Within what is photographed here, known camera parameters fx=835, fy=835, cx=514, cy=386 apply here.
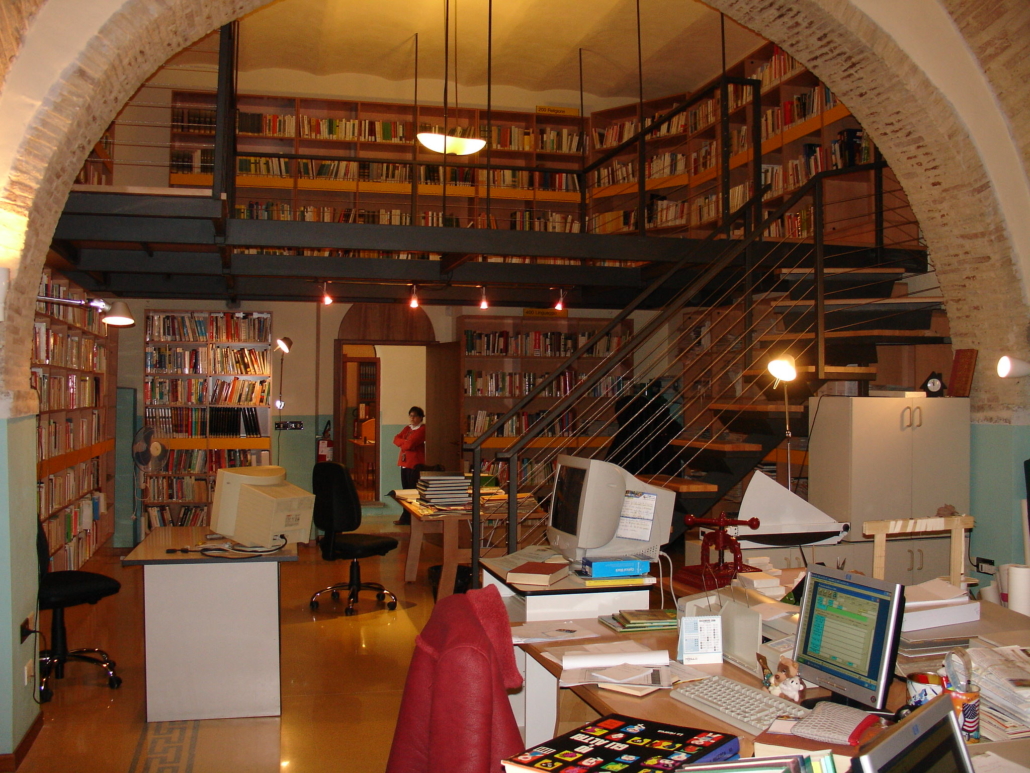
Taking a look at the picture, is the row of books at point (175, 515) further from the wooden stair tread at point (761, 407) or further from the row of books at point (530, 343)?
the wooden stair tread at point (761, 407)

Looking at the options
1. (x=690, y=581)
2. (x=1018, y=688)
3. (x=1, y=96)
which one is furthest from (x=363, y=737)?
(x=1, y=96)

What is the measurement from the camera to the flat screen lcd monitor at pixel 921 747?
44.6 inches

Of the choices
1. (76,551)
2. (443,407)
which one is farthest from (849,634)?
(443,407)

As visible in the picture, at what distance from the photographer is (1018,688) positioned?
82.4 inches

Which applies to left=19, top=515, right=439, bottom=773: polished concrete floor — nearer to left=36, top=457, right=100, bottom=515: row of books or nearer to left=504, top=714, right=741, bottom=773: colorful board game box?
left=36, top=457, right=100, bottom=515: row of books

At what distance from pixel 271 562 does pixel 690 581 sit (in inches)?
82.9

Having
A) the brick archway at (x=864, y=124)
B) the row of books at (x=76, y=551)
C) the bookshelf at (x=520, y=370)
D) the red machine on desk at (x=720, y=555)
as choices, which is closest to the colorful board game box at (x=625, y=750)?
the red machine on desk at (x=720, y=555)

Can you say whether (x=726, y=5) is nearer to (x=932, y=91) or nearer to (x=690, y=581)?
(x=932, y=91)

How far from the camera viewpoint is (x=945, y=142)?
4590 millimetres

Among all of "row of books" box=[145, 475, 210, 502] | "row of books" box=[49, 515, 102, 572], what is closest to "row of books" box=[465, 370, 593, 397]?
"row of books" box=[145, 475, 210, 502]

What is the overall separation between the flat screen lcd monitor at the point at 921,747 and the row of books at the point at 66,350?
17.3 ft

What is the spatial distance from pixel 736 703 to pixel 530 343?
770 centimetres

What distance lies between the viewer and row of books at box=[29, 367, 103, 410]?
6031 mm

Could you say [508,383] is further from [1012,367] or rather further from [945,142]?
[1012,367]
